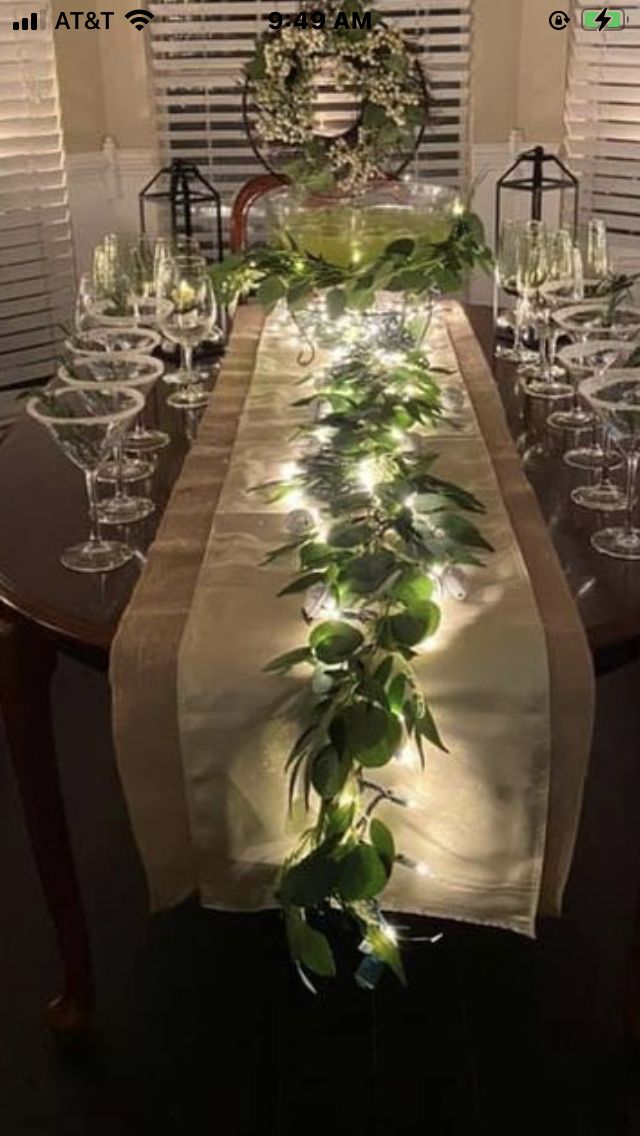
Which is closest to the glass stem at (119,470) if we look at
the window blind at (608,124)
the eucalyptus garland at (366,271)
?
the eucalyptus garland at (366,271)

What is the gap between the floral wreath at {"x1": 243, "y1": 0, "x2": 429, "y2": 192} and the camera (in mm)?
2201

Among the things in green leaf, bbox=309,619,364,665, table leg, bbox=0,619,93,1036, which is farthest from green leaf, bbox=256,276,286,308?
green leaf, bbox=309,619,364,665

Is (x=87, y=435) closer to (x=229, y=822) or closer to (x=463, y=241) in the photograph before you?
(x=229, y=822)

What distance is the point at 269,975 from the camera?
5.83ft

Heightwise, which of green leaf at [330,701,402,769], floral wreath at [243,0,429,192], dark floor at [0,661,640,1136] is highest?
floral wreath at [243,0,429,192]

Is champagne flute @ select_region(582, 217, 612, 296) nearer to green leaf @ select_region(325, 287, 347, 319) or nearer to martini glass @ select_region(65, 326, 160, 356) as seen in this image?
green leaf @ select_region(325, 287, 347, 319)

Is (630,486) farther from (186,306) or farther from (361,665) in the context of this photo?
(186,306)

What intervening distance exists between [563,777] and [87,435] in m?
0.68

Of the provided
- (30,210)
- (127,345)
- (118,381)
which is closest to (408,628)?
(118,381)

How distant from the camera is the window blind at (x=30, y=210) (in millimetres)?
3297

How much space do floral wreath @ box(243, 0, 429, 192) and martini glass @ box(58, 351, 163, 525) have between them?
2.10 ft

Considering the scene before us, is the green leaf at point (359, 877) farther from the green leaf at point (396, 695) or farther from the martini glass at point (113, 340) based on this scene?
the martini glass at point (113, 340)

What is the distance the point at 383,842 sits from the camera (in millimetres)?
1172

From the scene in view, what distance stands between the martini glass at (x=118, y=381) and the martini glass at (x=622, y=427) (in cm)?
56
